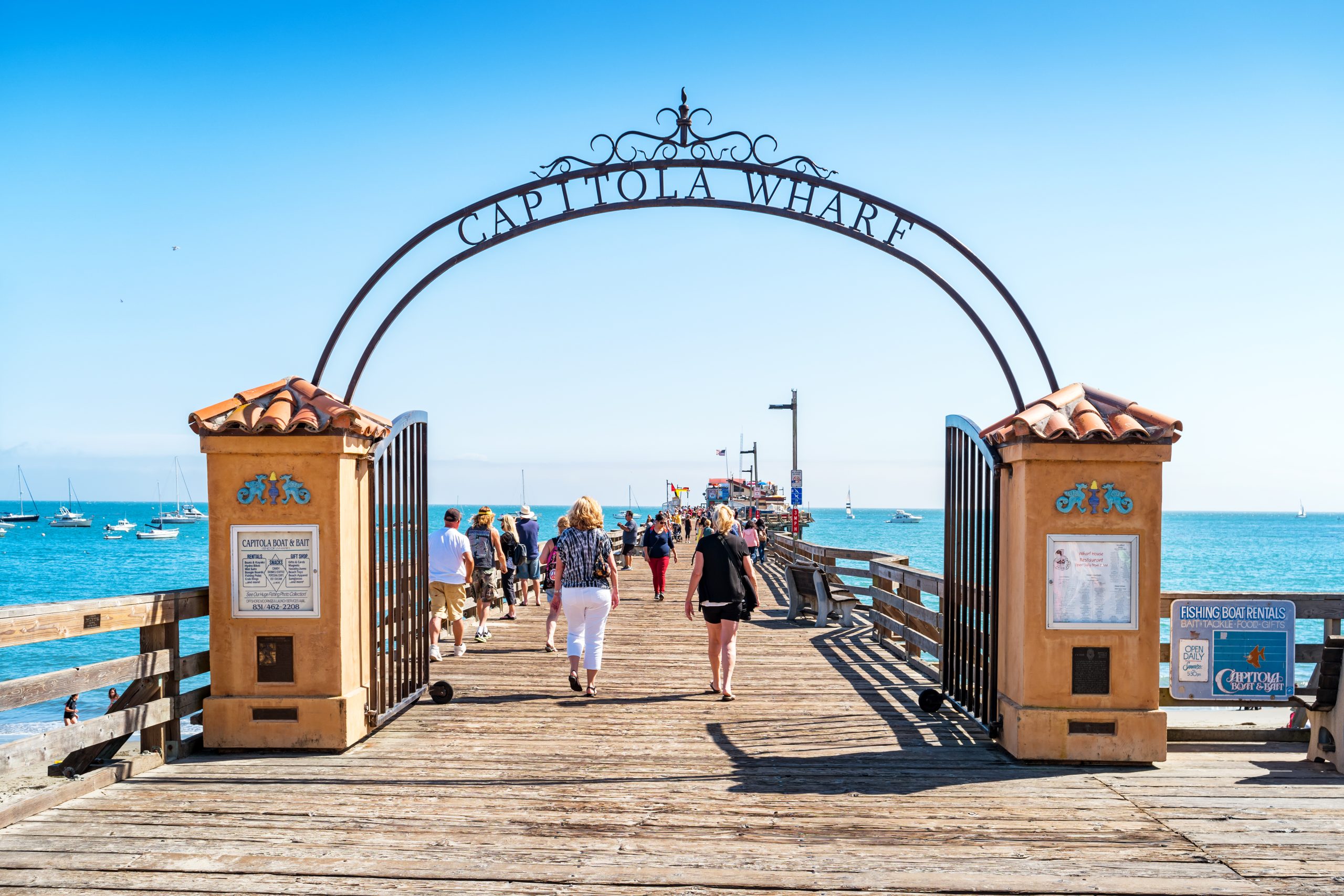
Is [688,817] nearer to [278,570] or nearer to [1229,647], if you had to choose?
[278,570]

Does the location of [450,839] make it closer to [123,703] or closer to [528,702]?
[123,703]

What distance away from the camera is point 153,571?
73.5 m

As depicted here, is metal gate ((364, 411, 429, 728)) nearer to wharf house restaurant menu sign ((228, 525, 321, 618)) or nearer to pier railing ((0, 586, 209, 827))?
wharf house restaurant menu sign ((228, 525, 321, 618))

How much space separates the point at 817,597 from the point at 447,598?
20.8ft

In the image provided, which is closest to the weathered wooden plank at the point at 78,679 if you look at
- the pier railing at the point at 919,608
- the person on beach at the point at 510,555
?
the pier railing at the point at 919,608

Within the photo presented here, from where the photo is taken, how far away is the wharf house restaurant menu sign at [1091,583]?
6.15 metres

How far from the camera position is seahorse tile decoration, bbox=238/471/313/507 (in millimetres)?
6254

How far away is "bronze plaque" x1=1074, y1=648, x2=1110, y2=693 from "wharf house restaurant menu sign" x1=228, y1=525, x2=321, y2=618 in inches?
191

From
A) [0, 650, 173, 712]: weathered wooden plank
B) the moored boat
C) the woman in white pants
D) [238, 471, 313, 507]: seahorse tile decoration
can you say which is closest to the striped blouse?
the woman in white pants

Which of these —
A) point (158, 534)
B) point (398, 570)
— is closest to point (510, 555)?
point (398, 570)

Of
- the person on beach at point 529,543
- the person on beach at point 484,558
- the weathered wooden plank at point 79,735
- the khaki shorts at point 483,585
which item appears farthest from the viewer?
the person on beach at point 529,543

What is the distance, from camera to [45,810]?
4.95 metres

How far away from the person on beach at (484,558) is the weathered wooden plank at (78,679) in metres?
4.84

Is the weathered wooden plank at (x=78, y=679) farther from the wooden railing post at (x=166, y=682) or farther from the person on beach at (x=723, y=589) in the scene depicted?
the person on beach at (x=723, y=589)
